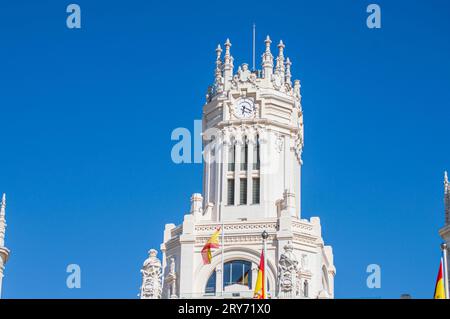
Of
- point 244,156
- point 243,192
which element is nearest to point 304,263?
point 243,192

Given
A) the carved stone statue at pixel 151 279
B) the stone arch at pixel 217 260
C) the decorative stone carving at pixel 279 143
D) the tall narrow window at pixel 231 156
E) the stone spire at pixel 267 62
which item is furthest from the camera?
the stone spire at pixel 267 62

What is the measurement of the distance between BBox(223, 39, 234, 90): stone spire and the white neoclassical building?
118 mm

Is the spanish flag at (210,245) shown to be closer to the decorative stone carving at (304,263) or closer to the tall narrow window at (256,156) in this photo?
the decorative stone carving at (304,263)

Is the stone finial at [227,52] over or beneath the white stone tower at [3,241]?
over

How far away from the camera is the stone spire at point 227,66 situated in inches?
4386

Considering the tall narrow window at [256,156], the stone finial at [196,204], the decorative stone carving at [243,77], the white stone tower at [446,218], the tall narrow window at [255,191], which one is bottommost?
the white stone tower at [446,218]

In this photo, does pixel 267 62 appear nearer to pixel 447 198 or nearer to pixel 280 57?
pixel 280 57

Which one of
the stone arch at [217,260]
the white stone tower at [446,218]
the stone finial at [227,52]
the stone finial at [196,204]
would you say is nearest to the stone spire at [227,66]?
the stone finial at [227,52]

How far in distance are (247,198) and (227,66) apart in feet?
50.3

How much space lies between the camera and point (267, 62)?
111 meters

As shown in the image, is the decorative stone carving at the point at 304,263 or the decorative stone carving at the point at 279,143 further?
the decorative stone carving at the point at 279,143

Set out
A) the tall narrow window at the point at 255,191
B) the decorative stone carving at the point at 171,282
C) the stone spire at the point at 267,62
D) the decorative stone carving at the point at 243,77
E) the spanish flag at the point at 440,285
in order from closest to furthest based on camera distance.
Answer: the spanish flag at the point at 440,285 < the decorative stone carving at the point at 171,282 < the tall narrow window at the point at 255,191 < the decorative stone carving at the point at 243,77 < the stone spire at the point at 267,62

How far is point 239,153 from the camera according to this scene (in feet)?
351
